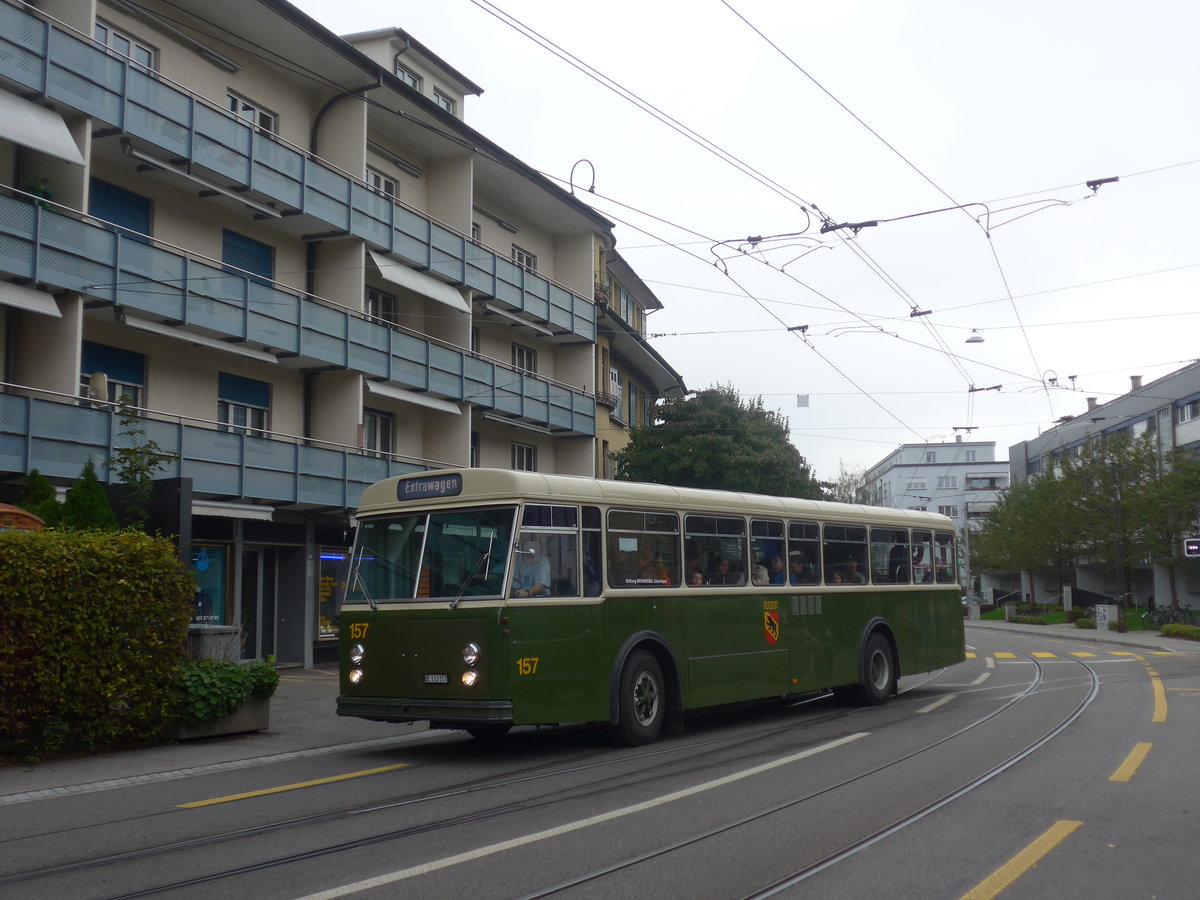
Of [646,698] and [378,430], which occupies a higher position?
[378,430]

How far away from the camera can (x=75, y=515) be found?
1526cm

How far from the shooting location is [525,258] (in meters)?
38.0

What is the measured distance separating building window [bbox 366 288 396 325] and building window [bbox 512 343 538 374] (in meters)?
6.24

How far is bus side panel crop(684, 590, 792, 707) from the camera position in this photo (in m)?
13.1

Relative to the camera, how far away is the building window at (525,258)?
3709 centimetres

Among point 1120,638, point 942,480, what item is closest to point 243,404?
point 1120,638

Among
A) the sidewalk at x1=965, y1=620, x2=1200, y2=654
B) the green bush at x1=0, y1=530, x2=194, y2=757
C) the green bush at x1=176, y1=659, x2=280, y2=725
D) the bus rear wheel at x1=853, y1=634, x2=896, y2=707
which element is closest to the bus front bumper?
the green bush at x1=176, y1=659, x2=280, y2=725

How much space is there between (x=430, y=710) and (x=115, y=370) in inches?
549

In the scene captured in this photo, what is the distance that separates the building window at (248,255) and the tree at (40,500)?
862cm

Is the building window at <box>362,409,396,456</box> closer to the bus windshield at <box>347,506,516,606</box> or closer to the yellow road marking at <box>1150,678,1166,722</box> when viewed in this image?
the bus windshield at <box>347,506,516,606</box>

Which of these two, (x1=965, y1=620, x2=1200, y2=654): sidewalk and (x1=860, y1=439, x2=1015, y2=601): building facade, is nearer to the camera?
(x1=965, y1=620, x2=1200, y2=654): sidewalk

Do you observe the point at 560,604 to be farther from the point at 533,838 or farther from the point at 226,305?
the point at 226,305

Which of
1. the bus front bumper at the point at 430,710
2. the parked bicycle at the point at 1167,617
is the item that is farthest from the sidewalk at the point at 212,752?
the parked bicycle at the point at 1167,617

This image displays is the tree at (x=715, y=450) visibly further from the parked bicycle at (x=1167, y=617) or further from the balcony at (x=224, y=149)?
the parked bicycle at (x=1167, y=617)
